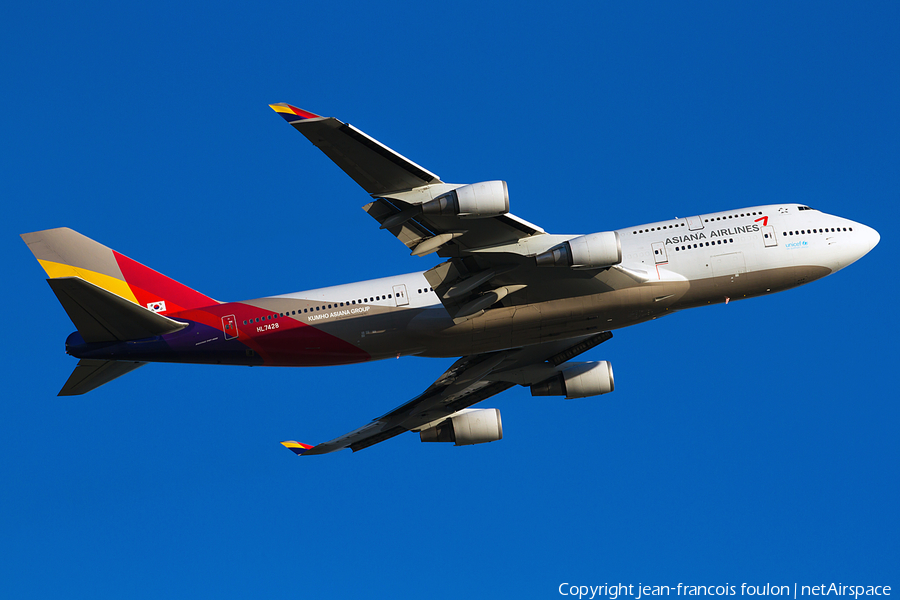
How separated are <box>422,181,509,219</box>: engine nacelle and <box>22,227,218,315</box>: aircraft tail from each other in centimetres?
1099

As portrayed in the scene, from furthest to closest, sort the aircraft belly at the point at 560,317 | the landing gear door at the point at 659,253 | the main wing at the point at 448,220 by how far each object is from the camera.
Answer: the landing gear door at the point at 659,253, the aircraft belly at the point at 560,317, the main wing at the point at 448,220

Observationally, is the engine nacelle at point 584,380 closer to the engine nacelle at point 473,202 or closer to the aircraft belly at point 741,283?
the aircraft belly at point 741,283

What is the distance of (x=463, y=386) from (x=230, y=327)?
34.6 ft

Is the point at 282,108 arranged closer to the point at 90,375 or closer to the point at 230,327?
the point at 230,327

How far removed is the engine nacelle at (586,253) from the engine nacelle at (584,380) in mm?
8613

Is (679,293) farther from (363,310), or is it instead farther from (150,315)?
(150,315)

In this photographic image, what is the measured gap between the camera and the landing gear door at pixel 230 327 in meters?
29.2

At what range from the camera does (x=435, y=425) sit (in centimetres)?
3597

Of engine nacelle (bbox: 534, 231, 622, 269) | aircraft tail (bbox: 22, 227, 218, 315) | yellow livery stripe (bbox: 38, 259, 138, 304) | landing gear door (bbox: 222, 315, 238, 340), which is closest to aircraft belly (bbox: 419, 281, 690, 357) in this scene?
engine nacelle (bbox: 534, 231, 622, 269)

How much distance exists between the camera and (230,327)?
29219 millimetres

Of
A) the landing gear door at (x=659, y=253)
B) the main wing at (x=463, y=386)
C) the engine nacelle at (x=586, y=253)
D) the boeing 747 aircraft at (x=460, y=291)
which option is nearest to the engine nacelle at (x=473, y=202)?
the boeing 747 aircraft at (x=460, y=291)

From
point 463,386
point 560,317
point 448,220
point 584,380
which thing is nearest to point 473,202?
point 448,220

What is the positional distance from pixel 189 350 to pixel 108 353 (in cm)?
269

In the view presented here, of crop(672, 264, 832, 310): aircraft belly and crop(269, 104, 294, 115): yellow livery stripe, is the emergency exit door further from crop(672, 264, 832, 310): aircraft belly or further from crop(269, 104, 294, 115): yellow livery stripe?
crop(269, 104, 294, 115): yellow livery stripe
